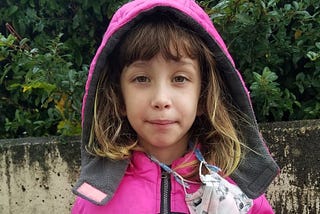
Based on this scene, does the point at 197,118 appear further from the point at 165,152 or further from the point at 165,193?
the point at 165,193

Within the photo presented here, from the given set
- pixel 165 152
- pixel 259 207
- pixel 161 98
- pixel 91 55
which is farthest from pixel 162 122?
pixel 91 55

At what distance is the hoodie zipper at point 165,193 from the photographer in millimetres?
2039

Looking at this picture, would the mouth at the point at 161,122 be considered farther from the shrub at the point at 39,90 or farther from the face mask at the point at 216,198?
the shrub at the point at 39,90

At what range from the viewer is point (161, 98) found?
189 cm

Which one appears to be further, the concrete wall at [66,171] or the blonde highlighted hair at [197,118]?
the concrete wall at [66,171]

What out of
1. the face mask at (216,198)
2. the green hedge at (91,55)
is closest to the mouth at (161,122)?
the face mask at (216,198)

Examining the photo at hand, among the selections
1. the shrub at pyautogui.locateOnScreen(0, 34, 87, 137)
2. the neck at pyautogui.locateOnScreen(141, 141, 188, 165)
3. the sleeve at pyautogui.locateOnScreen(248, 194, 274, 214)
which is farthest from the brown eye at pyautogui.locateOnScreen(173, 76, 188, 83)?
the shrub at pyautogui.locateOnScreen(0, 34, 87, 137)

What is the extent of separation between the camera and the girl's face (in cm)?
193

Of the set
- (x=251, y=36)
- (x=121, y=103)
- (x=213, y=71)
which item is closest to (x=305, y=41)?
(x=251, y=36)

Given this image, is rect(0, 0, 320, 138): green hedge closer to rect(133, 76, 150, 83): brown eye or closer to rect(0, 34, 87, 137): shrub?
rect(0, 34, 87, 137): shrub

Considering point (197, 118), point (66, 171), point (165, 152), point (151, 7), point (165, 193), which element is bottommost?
point (66, 171)

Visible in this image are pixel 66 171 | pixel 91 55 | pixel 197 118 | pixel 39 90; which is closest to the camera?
pixel 197 118

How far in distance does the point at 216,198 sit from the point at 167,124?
0.35 meters

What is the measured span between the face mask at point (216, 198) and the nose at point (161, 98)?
35 centimetres
